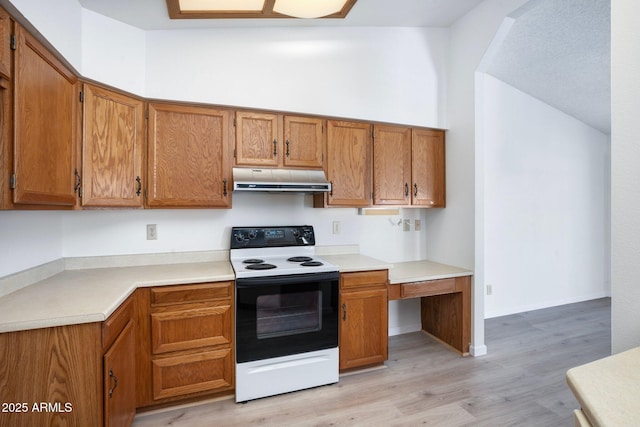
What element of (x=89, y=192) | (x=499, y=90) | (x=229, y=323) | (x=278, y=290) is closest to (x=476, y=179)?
(x=499, y=90)

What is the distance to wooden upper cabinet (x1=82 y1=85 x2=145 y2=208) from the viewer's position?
200 centimetres

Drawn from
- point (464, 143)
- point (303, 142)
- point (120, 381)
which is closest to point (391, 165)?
point (464, 143)

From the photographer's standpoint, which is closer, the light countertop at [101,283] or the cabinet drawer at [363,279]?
the light countertop at [101,283]

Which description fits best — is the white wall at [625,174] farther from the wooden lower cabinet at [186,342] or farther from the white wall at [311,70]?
the wooden lower cabinet at [186,342]

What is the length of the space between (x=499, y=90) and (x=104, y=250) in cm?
442

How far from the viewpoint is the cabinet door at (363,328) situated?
250 cm

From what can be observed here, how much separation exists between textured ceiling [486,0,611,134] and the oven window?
274 cm

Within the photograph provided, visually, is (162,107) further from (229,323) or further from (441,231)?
(441,231)

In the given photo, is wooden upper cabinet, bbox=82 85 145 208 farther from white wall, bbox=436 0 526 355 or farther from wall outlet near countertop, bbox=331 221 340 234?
white wall, bbox=436 0 526 355

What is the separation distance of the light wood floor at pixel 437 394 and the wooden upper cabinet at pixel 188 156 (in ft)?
Result: 4.80

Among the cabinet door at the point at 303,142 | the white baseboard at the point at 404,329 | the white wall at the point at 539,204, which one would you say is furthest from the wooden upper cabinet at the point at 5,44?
the white wall at the point at 539,204

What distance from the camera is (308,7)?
91.7 inches

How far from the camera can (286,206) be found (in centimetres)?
293

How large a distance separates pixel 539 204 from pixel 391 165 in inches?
98.5
